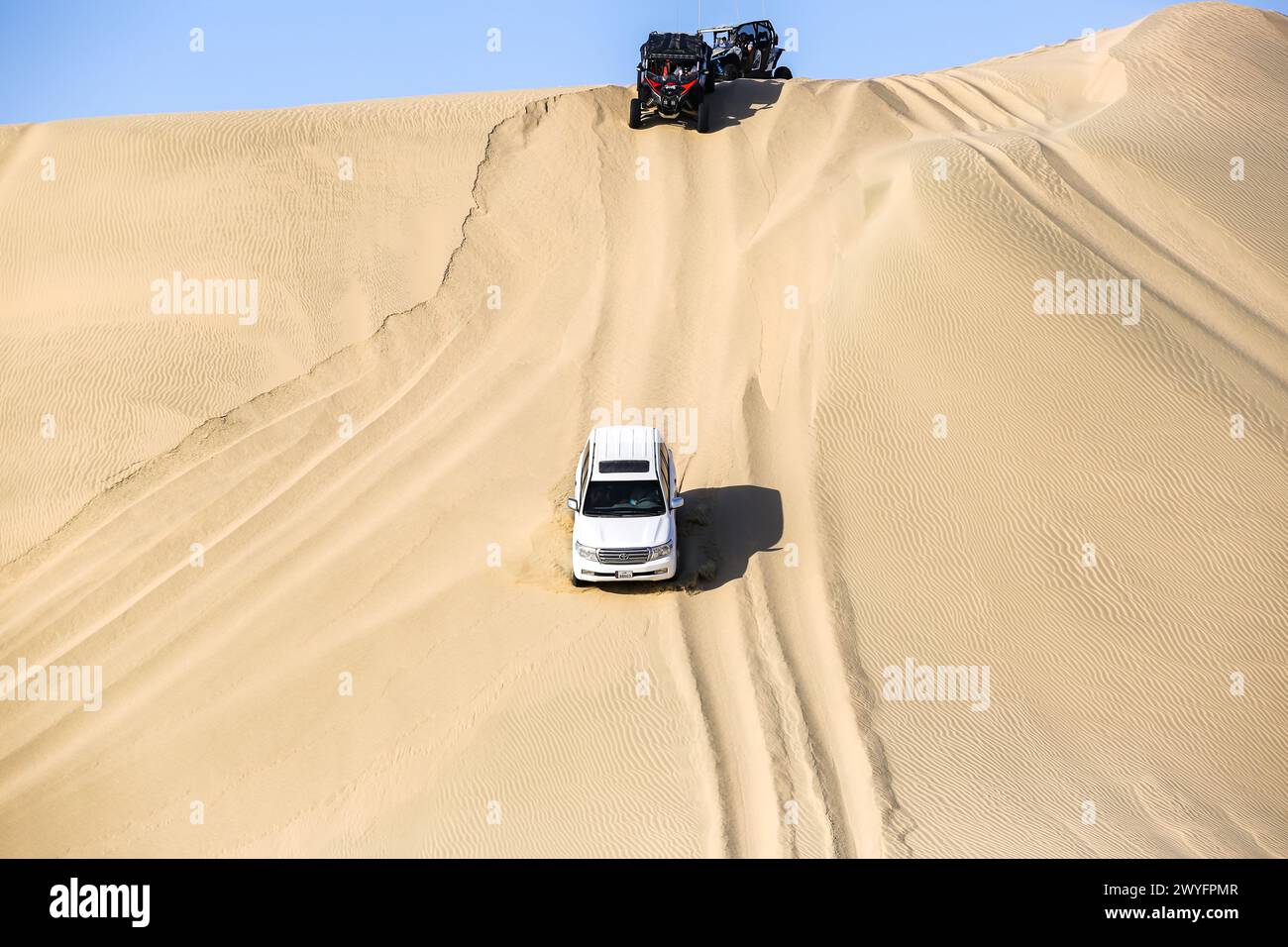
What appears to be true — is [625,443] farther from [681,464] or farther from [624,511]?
[681,464]

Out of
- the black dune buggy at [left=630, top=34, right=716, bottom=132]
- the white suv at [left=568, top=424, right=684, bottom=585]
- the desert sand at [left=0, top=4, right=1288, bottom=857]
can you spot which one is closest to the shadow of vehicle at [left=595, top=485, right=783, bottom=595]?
the desert sand at [left=0, top=4, right=1288, bottom=857]

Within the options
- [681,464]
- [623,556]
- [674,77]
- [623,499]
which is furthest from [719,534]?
[674,77]

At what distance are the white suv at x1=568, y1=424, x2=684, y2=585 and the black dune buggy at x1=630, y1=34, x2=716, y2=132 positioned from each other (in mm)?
13317

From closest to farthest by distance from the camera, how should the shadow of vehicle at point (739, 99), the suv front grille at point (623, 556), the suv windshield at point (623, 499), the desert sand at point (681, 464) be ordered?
the desert sand at point (681, 464) < the suv front grille at point (623, 556) < the suv windshield at point (623, 499) < the shadow of vehicle at point (739, 99)

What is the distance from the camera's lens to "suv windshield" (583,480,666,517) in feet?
53.3

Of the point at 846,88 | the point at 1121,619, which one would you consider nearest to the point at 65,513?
the point at 1121,619

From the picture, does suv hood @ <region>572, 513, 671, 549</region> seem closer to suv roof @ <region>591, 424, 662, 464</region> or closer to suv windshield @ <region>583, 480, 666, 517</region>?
suv windshield @ <region>583, 480, 666, 517</region>

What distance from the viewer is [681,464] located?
1923cm

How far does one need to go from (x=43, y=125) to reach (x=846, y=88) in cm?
1958

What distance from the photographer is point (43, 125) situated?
27.9m

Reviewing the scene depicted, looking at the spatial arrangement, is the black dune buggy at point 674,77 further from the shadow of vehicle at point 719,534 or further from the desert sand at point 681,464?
the shadow of vehicle at point 719,534

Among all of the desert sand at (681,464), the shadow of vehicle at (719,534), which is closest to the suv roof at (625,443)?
the shadow of vehicle at (719,534)

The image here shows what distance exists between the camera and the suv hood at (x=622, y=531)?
15.8 meters

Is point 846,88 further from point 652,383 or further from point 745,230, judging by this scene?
point 652,383
